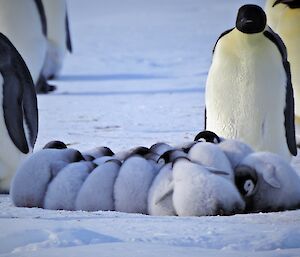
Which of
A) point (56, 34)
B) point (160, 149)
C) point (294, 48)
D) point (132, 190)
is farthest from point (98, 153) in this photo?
point (56, 34)

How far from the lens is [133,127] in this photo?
7309mm

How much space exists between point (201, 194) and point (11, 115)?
1.68m

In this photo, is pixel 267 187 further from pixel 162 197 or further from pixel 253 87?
pixel 253 87

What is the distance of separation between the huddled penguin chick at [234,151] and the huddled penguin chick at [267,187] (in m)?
0.11

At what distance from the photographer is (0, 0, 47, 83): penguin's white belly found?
8836 millimetres

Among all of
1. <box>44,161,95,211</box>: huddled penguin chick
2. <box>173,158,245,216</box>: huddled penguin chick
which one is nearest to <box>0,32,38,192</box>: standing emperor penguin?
<box>44,161,95,211</box>: huddled penguin chick

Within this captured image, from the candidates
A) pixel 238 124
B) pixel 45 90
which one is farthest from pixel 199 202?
pixel 45 90

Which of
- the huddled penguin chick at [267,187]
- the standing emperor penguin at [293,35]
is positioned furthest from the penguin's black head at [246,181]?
the standing emperor penguin at [293,35]

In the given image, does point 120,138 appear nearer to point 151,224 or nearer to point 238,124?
point 238,124

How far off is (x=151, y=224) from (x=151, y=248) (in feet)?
1.46

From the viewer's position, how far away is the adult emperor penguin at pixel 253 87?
5.14 m

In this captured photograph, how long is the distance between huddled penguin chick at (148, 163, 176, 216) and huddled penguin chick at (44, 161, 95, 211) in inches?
13.4

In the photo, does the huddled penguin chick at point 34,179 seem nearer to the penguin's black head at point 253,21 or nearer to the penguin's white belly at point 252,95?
the penguin's white belly at point 252,95

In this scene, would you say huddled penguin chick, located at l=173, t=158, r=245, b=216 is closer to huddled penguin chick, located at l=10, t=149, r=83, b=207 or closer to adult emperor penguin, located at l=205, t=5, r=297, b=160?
huddled penguin chick, located at l=10, t=149, r=83, b=207
